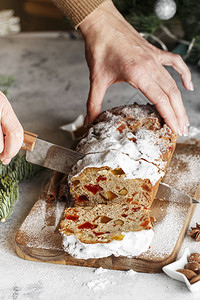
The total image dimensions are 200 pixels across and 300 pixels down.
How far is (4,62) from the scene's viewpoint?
4.30 m

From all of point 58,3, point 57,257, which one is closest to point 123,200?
point 57,257

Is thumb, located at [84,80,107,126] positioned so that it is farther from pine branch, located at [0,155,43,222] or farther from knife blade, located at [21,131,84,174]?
pine branch, located at [0,155,43,222]

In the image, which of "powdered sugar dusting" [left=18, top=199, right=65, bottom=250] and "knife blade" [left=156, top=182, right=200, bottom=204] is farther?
"knife blade" [left=156, top=182, right=200, bottom=204]

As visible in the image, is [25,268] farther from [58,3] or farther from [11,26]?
[11,26]

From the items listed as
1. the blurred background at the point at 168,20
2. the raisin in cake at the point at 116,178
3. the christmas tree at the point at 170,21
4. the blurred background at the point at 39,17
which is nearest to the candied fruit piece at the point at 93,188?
the raisin in cake at the point at 116,178

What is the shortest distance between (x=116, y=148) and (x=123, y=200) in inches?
10.8

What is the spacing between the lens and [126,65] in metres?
2.46

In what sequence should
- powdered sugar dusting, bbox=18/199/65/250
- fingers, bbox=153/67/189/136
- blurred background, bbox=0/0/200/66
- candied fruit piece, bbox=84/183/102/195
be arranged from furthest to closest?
1. blurred background, bbox=0/0/200/66
2. fingers, bbox=153/67/189/136
3. candied fruit piece, bbox=84/183/102/195
4. powdered sugar dusting, bbox=18/199/65/250

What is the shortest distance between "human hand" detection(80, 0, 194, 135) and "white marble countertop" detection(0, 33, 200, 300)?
0.51 m

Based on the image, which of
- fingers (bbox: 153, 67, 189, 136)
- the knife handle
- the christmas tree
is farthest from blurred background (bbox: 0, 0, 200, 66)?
the knife handle

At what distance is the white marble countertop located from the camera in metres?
1.90

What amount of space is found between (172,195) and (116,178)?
1.18 feet

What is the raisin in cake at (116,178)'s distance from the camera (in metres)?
2.00

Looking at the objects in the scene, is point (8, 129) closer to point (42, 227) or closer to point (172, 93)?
point (42, 227)
